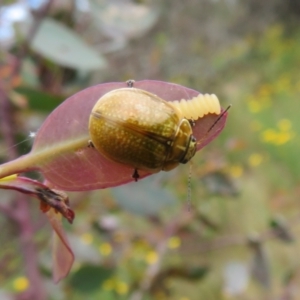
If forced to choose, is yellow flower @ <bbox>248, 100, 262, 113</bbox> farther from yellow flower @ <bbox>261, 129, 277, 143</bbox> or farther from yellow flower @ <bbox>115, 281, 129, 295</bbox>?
yellow flower @ <bbox>115, 281, 129, 295</bbox>

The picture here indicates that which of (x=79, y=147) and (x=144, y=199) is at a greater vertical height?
(x=79, y=147)

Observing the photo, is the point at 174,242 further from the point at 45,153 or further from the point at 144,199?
the point at 45,153

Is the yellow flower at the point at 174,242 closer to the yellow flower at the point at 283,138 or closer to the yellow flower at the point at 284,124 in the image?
the yellow flower at the point at 283,138

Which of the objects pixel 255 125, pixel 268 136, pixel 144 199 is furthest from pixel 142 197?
pixel 255 125

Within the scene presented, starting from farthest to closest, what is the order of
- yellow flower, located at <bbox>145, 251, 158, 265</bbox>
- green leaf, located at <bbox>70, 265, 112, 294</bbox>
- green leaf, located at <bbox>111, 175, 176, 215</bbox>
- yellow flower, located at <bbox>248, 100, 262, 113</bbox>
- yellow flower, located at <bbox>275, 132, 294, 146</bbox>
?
1. yellow flower, located at <bbox>248, 100, 262, 113</bbox>
2. yellow flower, located at <bbox>275, 132, 294, 146</bbox>
3. yellow flower, located at <bbox>145, 251, 158, 265</bbox>
4. green leaf, located at <bbox>70, 265, 112, 294</bbox>
5. green leaf, located at <bbox>111, 175, 176, 215</bbox>

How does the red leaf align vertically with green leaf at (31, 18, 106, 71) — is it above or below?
above

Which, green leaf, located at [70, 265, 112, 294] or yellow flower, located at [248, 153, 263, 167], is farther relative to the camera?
yellow flower, located at [248, 153, 263, 167]

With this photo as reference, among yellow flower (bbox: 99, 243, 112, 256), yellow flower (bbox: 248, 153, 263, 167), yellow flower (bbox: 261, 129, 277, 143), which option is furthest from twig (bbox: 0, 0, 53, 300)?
yellow flower (bbox: 261, 129, 277, 143)

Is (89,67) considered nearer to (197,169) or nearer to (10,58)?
(10,58)
